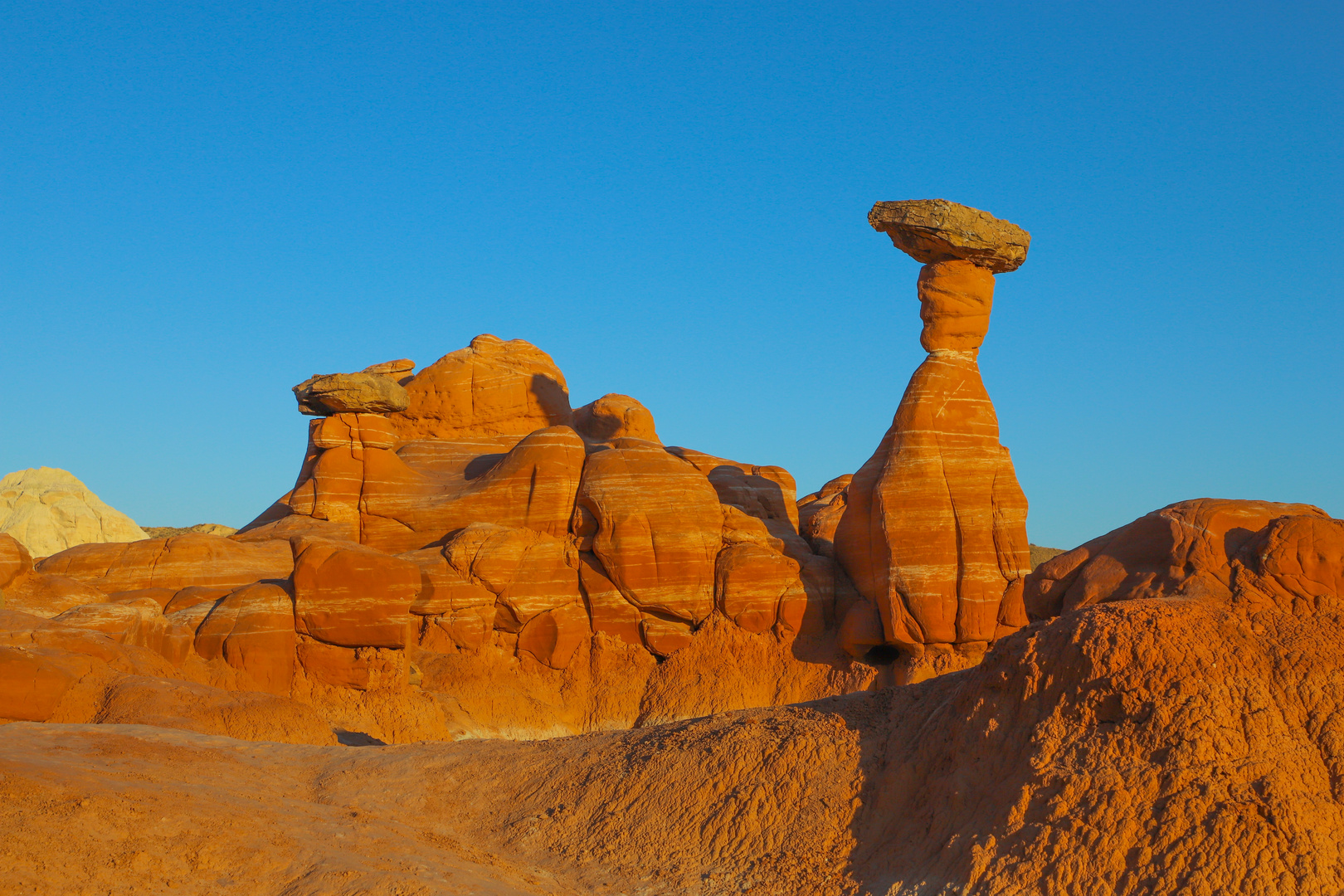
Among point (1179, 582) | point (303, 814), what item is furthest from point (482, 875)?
point (1179, 582)

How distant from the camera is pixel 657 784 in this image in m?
9.63

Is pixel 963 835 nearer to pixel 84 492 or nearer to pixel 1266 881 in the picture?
pixel 1266 881

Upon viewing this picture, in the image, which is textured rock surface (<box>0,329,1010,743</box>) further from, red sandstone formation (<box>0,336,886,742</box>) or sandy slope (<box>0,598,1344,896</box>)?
sandy slope (<box>0,598,1344,896</box>)

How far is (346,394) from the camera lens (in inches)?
976

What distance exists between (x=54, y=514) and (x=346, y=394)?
120ft

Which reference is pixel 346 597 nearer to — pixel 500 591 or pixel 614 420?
pixel 500 591

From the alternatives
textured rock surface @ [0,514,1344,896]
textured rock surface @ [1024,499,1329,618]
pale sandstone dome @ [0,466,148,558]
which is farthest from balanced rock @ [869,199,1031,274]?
pale sandstone dome @ [0,466,148,558]

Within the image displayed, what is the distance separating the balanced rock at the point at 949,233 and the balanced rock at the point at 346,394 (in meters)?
11.4

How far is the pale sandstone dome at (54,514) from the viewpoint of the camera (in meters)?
51.9

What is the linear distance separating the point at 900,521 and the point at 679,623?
519cm

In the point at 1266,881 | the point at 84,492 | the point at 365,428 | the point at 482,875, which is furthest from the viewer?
the point at 84,492

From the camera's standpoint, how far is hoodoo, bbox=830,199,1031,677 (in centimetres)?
2206

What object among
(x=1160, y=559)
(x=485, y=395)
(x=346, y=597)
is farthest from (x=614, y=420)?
(x=1160, y=559)

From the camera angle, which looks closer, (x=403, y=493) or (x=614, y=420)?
(x=403, y=493)
